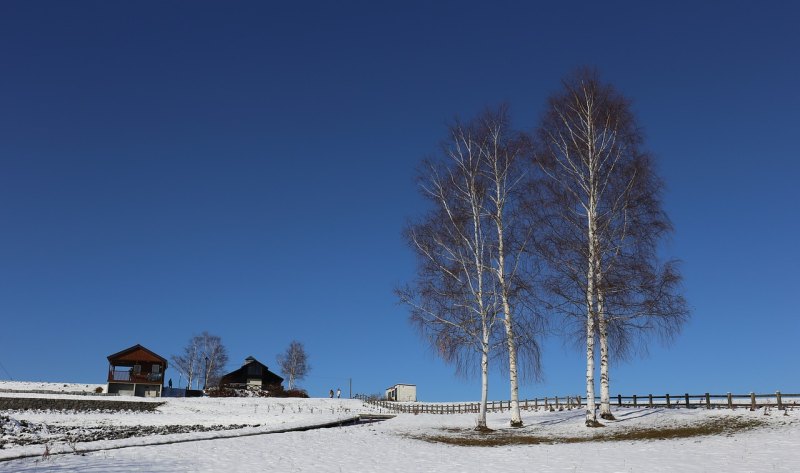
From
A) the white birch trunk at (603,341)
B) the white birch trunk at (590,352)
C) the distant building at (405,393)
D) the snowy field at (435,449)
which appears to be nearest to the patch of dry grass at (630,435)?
the snowy field at (435,449)

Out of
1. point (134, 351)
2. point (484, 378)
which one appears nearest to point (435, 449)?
point (484, 378)

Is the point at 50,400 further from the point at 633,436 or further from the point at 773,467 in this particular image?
the point at 773,467

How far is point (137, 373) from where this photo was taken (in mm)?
70375

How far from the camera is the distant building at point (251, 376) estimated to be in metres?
84.4

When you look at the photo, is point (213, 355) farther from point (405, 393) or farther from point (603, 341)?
point (603, 341)

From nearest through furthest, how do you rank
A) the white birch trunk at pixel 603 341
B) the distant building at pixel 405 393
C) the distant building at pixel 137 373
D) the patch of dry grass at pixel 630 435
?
1. the patch of dry grass at pixel 630 435
2. the white birch trunk at pixel 603 341
3. the distant building at pixel 137 373
4. the distant building at pixel 405 393

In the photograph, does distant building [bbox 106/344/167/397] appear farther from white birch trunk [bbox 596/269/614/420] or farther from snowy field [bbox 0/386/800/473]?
white birch trunk [bbox 596/269/614/420]

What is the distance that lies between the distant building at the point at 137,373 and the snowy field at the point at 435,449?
4267 centimetres

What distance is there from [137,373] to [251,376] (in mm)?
17596

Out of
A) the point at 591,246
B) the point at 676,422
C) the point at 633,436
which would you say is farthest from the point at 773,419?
the point at 591,246

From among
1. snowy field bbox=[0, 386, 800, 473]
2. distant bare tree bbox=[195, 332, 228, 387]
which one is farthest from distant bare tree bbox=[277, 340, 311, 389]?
snowy field bbox=[0, 386, 800, 473]

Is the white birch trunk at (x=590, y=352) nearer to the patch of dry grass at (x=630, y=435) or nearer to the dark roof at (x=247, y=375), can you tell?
the patch of dry grass at (x=630, y=435)

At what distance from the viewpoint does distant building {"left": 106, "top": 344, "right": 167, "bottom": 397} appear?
2749 inches

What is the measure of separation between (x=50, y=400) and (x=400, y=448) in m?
41.9
